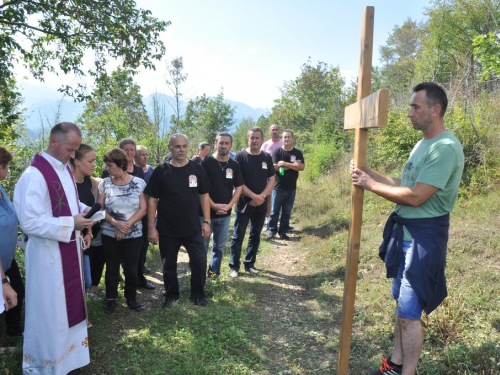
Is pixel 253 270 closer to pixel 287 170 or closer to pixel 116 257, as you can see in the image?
pixel 116 257

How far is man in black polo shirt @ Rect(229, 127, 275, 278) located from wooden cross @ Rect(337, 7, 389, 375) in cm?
271

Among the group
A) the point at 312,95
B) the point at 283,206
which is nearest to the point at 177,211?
the point at 283,206

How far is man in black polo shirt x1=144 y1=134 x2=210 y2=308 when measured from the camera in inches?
161

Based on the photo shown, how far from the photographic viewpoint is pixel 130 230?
407 centimetres

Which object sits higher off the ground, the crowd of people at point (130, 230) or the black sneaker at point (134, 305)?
the crowd of people at point (130, 230)

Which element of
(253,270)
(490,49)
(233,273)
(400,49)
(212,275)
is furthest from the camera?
(400,49)

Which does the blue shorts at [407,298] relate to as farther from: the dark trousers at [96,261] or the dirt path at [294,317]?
the dark trousers at [96,261]

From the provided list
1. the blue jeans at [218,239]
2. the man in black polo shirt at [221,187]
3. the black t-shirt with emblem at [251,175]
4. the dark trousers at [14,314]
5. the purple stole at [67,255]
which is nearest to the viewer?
the purple stole at [67,255]

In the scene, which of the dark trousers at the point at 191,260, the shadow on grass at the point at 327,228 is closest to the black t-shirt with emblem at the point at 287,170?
the shadow on grass at the point at 327,228

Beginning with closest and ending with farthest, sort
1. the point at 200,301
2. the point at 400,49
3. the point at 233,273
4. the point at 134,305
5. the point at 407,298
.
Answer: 1. the point at 407,298
2. the point at 134,305
3. the point at 200,301
4. the point at 233,273
5. the point at 400,49

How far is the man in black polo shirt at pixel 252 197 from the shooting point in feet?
17.6

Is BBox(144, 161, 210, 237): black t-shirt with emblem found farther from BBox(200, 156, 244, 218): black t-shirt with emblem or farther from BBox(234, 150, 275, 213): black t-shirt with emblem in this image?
BBox(234, 150, 275, 213): black t-shirt with emblem

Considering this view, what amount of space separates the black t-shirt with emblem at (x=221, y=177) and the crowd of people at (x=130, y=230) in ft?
2.10

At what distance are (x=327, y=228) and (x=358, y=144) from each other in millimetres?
5010
